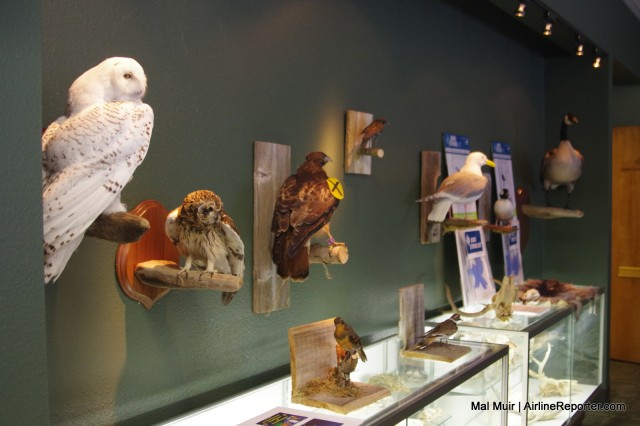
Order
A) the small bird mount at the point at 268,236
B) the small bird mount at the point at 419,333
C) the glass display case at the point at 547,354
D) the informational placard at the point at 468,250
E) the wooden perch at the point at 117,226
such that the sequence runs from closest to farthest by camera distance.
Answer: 1. the wooden perch at the point at 117,226
2. the small bird mount at the point at 268,236
3. the small bird mount at the point at 419,333
4. the glass display case at the point at 547,354
5. the informational placard at the point at 468,250

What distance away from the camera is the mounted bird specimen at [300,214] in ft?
6.20

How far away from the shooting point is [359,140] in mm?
2422

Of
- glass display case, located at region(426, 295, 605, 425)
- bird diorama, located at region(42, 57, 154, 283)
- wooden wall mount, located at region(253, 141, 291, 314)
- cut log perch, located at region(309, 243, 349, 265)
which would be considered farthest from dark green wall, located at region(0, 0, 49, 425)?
glass display case, located at region(426, 295, 605, 425)

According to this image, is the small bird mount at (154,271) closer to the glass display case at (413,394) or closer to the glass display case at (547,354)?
the glass display case at (413,394)

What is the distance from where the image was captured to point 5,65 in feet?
3.15

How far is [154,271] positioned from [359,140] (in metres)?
1.10

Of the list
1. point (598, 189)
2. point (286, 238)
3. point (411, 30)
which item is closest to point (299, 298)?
point (286, 238)

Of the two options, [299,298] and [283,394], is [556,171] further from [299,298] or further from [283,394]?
[283,394]

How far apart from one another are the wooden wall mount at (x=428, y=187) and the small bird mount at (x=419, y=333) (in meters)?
0.53

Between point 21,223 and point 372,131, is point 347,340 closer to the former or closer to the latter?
point 372,131

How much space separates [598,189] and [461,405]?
2.55 metres

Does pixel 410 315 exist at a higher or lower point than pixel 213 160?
lower

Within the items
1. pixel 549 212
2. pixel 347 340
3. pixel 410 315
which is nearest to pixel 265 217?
pixel 347 340

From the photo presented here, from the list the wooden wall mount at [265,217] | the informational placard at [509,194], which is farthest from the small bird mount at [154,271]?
the informational placard at [509,194]
